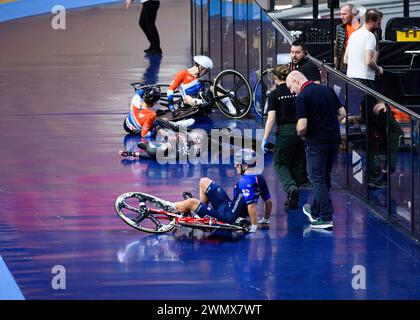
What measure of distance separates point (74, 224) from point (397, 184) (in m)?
3.96

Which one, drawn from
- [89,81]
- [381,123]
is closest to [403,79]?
[381,123]

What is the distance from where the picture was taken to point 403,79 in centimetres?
1931

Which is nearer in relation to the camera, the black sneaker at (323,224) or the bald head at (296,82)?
the bald head at (296,82)

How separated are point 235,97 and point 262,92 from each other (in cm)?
67

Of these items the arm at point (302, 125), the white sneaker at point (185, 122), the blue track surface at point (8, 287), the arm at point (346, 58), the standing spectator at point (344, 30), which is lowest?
the blue track surface at point (8, 287)

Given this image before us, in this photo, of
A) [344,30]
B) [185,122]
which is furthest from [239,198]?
[344,30]

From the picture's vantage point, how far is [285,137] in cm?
1477

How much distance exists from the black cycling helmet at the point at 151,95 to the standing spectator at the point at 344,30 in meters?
3.17

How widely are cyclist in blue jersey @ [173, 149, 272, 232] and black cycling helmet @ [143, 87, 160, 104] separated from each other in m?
5.66

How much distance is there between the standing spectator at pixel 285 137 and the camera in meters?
14.5

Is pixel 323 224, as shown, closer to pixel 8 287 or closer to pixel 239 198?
pixel 239 198

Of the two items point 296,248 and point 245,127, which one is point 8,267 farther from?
point 245,127

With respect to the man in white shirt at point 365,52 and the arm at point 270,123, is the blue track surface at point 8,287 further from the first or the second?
the man in white shirt at point 365,52
